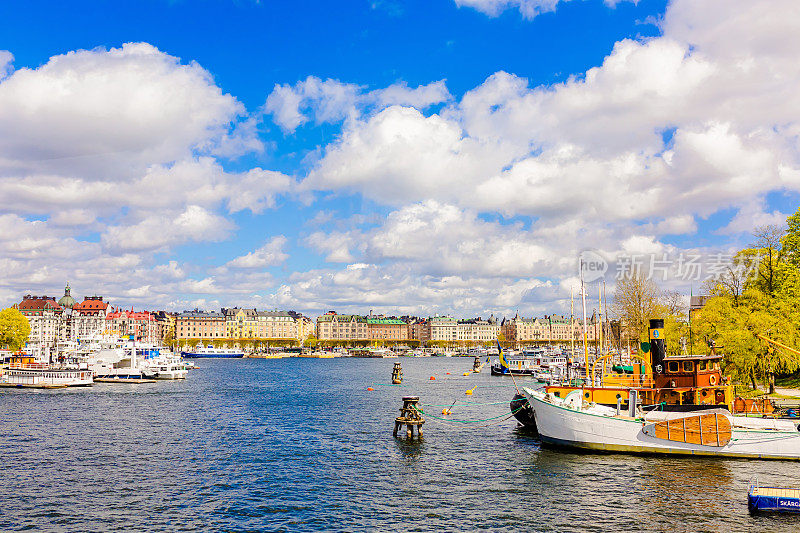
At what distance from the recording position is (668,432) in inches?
1649

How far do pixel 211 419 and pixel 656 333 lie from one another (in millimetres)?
45228

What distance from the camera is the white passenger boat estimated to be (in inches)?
1599

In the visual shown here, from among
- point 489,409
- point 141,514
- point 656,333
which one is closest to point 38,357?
point 489,409

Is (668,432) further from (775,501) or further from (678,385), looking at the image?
(775,501)

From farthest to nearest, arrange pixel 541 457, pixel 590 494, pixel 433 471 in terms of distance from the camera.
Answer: pixel 541 457 → pixel 433 471 → pixel 590 494

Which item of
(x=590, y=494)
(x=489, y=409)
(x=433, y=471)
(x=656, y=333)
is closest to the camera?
(x=590, y=494)

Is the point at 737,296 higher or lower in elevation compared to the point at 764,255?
lower

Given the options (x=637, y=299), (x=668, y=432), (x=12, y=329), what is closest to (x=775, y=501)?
(x=668, y=432)

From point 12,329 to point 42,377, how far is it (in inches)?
1897

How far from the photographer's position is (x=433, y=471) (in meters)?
39.9

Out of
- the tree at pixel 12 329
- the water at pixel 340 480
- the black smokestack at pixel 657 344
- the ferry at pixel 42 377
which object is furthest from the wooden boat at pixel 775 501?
the tree at pixel 12 329

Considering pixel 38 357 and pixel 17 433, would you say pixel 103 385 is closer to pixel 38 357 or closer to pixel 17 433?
pixel 38 357

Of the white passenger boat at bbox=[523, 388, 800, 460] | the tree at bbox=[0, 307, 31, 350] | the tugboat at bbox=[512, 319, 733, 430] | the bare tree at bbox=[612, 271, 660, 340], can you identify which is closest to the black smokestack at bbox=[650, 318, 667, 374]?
the tugboat at bbox=[512, 319, 733, 430]

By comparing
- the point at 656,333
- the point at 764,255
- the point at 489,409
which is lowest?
the point at 489,409
